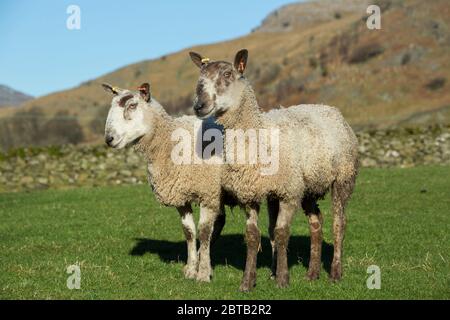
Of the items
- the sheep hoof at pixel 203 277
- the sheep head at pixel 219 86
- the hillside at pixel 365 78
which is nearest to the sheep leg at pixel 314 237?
the sheep hoof at pixel 203 277

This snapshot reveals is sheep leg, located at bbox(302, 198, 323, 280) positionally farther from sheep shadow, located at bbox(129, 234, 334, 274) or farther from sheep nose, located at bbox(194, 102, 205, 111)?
sheep nose, located at bbox(194, 102, 205, 111)

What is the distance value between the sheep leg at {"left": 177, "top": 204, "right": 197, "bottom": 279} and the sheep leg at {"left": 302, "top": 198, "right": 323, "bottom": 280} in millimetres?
1736

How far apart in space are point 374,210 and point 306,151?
8.04 metres

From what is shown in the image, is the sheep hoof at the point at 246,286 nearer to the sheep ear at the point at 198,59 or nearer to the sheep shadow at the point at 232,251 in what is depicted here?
the sheep shadow at the point at 232,251

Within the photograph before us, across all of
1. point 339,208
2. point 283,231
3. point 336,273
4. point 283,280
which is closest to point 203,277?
point 283,280

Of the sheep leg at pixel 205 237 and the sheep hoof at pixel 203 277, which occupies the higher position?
the sheep leg at pixel 205 237

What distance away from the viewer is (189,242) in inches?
376

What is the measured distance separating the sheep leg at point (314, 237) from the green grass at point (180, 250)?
204mm

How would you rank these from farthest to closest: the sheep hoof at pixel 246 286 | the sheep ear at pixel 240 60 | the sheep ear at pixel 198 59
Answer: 1. the sheep ear at pixel 198 59
2. the sheep hoof at pixel 246 286
3. the sheep ear at pixel 240 60

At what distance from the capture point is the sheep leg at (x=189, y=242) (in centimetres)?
935

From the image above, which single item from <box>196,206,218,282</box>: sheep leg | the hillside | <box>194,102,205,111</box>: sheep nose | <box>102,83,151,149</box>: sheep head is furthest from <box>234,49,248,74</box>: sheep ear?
the hillside

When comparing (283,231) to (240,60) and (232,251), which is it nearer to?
(240,60)

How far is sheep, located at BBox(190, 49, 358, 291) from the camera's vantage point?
8.05m

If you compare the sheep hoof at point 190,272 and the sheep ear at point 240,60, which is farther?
the sheep hoof at point 190,272
